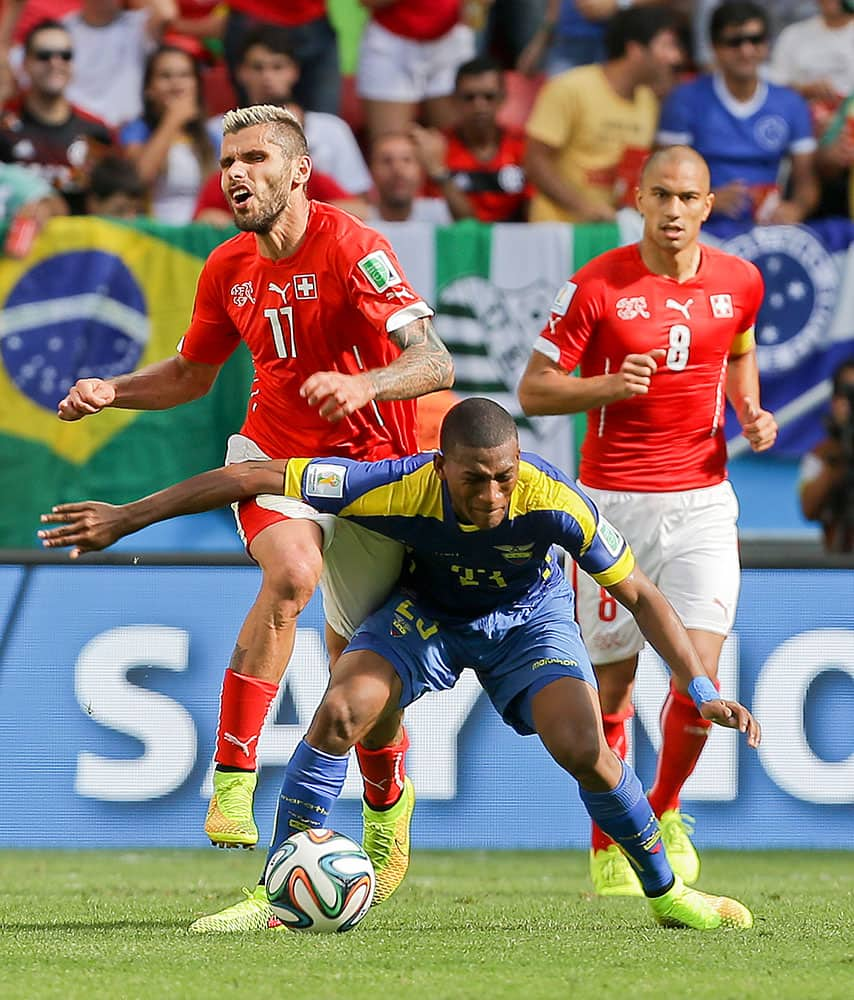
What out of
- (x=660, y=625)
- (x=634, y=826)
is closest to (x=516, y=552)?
(x=660, y=625)

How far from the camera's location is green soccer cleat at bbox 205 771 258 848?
535 cm

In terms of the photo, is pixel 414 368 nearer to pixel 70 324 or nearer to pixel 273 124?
pixel 273 124

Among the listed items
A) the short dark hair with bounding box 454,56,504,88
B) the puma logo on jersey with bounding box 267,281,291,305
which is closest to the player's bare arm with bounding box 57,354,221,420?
the puma logo on jersey with bounding box 267,281,291,305

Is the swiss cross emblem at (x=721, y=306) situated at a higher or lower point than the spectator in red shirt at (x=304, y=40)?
lower

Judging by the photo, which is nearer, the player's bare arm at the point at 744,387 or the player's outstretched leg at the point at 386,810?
the player's outstretched leg at the point at 386,810

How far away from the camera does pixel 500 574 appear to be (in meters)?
5.52

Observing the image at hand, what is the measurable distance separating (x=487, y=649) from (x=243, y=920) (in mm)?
1139

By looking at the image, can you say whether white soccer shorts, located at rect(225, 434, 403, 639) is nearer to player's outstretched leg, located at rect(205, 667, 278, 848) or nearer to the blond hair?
player's outstretched leg, located at rect(205, 667, 278, 848)

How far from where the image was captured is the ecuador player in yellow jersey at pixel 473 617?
5277 mm

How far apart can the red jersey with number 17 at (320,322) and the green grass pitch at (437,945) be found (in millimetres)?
1618

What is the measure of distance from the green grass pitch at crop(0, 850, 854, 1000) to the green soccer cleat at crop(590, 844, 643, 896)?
135 mm

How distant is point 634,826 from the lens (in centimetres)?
540

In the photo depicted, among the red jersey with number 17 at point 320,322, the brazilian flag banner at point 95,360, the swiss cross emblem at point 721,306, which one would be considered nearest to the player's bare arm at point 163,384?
the red jersey with number 17 at point 320,322

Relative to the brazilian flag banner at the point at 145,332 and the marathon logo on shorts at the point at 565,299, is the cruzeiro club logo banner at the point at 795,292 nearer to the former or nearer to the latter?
the brazilian flag banner at the point at 145,332
